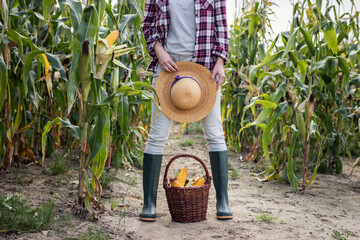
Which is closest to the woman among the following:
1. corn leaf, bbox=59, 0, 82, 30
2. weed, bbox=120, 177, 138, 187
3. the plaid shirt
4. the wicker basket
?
the plaid shirt

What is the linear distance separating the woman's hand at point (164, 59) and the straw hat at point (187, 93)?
4cm

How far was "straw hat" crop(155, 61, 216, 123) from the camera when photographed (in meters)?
2.34

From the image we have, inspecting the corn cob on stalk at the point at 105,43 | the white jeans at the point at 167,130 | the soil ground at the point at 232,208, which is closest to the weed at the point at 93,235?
the soil ground at the point at 232,208

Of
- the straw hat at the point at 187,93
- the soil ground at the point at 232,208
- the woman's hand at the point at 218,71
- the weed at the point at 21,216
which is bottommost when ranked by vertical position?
the soil ground at the point at 232,208

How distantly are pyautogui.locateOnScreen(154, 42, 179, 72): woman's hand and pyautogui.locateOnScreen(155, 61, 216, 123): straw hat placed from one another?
0.04 meters

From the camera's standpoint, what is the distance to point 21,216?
1949 mm

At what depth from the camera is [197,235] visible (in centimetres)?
212

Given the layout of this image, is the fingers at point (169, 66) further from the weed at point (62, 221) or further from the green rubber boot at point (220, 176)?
the weed at point (62, 221)

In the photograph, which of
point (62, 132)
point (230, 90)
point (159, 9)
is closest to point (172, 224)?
point (159, 9)

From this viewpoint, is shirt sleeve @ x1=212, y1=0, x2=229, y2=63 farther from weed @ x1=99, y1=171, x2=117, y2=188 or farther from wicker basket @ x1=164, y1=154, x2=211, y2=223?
weed @ x1=99, y1=171, x2=117, y2=188

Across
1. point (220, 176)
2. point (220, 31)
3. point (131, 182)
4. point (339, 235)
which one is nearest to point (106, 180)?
point (131, 182)

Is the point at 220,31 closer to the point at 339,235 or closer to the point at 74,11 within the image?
the point at 74,11

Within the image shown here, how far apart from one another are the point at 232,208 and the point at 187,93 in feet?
3.00

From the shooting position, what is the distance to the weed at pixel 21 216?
186cm
